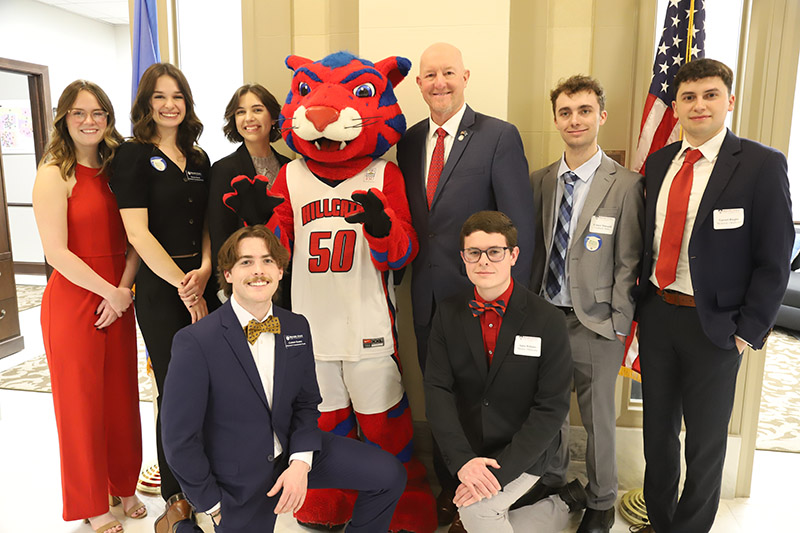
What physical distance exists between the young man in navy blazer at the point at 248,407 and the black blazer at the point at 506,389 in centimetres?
33

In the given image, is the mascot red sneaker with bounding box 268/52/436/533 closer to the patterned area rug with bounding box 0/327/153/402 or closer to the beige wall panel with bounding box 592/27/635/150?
the beige wall panel with bounding box 592/27/635/150

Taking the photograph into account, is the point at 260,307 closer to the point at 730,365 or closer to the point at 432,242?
the point at 432,242

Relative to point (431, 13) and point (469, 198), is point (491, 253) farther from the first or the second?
point (431, 13)

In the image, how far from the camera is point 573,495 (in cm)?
248

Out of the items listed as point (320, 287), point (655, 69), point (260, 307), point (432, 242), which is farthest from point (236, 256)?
point (655, 69)

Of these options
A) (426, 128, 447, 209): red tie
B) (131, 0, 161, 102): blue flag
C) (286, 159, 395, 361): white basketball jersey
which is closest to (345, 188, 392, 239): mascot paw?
(286, 159, 395, 361): white basketball jersey

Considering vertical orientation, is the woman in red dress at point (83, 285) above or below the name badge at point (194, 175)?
below

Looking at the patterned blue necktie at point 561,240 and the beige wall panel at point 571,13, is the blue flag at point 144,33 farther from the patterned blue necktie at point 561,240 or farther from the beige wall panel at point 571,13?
the patterned blue necktie at point 561,240

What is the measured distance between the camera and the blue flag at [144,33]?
10.00 feet

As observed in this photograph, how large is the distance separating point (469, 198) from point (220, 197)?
3.38ft

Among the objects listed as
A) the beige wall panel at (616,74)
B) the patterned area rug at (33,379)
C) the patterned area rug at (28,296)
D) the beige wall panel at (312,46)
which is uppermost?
the beige wall panel at (312,46)

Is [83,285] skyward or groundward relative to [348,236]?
groundward

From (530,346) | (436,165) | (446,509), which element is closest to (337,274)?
(436,165)

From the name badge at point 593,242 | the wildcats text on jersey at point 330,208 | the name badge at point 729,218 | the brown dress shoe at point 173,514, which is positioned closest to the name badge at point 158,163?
the wildcats text on jersey at point 330,208
